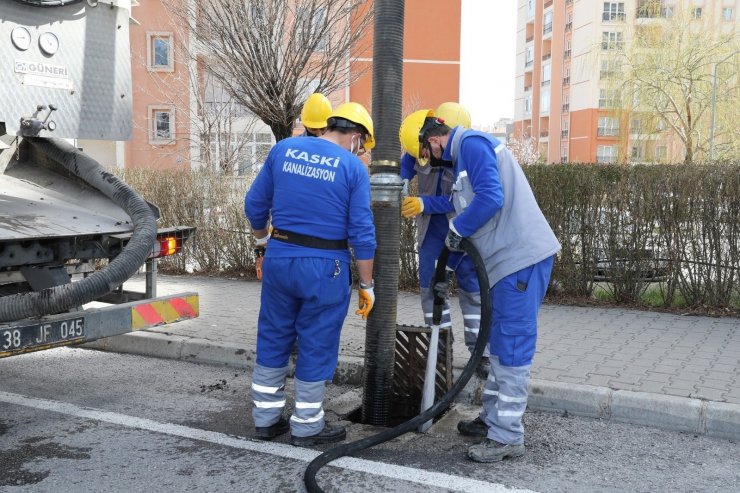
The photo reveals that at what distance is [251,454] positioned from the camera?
404 cm

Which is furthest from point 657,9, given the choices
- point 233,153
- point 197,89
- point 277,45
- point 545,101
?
point 545,101

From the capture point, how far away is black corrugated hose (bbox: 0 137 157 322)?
401 cm

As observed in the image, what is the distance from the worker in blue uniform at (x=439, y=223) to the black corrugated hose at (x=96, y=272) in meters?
1.67

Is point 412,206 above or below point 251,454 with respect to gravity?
above

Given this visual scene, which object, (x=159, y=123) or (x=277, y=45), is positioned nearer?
(x=277, y=45)

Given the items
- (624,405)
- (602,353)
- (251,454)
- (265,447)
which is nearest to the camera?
(251,454)

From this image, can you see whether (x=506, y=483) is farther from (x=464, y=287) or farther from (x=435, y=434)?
(x=464, y=287)

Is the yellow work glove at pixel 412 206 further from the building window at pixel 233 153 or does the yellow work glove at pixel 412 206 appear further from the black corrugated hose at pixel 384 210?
the building window at pixel 233 153

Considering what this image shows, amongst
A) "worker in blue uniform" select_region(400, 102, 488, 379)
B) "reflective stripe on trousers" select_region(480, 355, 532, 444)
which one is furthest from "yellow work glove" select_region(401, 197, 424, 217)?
"reflective stripe on trousers" select_region(480, 355, 532, 444)

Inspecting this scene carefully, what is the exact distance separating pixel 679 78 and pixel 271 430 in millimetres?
28210

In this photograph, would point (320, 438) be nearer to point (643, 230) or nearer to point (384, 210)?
point (384, 210)

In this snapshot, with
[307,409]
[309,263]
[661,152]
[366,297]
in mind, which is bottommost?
[307,409]

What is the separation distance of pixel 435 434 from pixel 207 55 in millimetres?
7162

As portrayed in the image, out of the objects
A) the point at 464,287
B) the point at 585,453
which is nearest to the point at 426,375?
the point at 464,287
